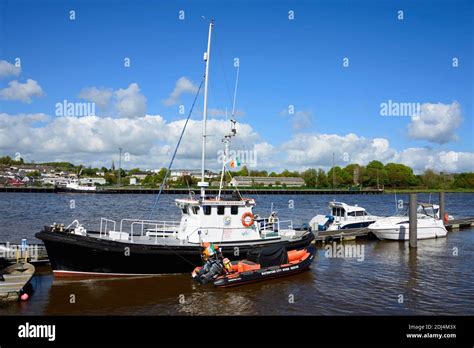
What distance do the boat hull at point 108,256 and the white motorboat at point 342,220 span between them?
15.8 metres

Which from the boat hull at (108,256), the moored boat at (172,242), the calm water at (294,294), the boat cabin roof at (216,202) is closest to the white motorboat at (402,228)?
the calm water at (294,294)

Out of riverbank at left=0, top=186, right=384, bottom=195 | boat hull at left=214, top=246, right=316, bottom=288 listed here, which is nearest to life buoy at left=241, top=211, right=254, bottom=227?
boat hull at left=214, top=246, right=316, bottom=288

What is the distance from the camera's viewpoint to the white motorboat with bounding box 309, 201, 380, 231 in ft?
103

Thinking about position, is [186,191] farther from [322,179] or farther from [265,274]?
[265,274]

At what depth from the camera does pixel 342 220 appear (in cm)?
3189

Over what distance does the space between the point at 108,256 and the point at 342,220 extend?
64.8ft

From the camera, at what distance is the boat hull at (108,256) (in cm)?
1669

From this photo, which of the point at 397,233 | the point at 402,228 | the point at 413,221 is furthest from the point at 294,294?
the point at 402,228

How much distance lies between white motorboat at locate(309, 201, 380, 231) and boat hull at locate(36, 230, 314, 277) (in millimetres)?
15821

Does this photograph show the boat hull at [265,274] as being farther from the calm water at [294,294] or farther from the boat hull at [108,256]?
the boat hull at [108,256]

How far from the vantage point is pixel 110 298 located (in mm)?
14750

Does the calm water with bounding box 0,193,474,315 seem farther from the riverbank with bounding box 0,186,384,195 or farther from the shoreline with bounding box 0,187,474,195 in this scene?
the shoreline with bounding box 0,187,474,195
